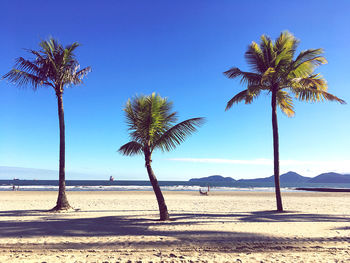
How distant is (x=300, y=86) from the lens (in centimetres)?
1311

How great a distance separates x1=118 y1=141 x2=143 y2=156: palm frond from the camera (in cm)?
1021

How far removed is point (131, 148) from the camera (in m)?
10.3

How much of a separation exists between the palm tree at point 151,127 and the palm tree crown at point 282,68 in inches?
218

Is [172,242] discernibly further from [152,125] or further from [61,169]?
[61,169]

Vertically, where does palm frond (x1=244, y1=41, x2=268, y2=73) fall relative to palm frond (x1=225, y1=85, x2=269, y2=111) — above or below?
above

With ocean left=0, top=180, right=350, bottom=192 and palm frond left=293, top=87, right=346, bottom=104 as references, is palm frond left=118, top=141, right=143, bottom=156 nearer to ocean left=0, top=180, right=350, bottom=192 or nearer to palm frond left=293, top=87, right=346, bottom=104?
palm frond left=293, top=87, right=346, bottom=104

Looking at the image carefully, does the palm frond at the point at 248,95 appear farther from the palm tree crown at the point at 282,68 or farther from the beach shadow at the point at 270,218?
the beach shadow at the point at 270,218

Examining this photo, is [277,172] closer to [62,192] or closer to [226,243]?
[226,243]

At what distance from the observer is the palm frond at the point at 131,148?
10.2 m

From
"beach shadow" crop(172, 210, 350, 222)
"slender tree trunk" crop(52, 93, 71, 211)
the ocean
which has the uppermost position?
"slender tree trunk" crop(52, 93, 71, 211)

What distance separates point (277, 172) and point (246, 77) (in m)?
5.66

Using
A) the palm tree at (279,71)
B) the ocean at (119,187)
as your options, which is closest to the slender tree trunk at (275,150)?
the palm tree at (279,71)

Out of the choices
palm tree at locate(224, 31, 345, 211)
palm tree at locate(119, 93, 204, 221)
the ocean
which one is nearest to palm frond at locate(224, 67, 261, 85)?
palm tree at locate(224, 31, 345, 211)

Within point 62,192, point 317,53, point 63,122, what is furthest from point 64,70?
point 317,53
